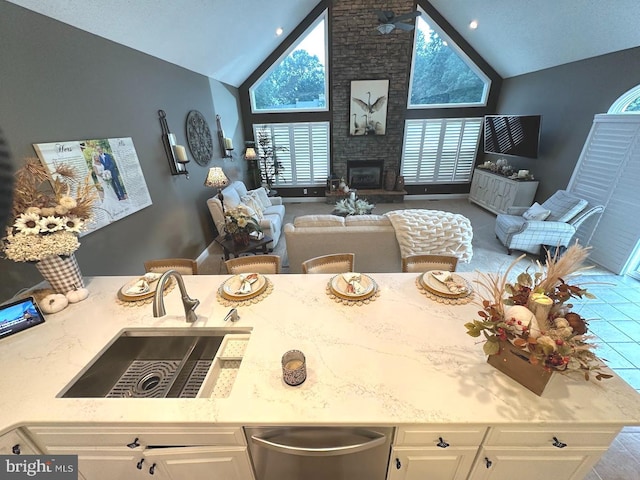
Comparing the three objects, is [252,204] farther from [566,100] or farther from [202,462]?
[566,100]

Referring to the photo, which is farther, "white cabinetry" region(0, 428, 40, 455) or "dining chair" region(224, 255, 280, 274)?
"dining chair" region(224, 255, 280, 274)

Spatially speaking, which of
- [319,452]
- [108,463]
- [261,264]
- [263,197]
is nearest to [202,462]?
[108,463]

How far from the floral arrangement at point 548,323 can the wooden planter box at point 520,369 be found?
4 cm

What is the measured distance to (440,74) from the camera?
565cm

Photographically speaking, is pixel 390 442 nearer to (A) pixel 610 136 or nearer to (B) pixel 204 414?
(B) pixel 204 414

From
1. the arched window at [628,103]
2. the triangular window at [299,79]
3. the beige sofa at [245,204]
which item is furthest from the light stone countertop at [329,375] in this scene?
the triangular window at [299,79]

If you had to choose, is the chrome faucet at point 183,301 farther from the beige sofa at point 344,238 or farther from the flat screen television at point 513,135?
the flat screen television at point 513,135

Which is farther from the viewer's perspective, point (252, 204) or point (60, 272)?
point (252, 204)

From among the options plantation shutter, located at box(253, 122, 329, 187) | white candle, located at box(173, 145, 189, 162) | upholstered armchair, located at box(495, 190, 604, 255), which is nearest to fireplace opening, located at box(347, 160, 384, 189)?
plantation shutter, located at box(253, 122, 329, 187)

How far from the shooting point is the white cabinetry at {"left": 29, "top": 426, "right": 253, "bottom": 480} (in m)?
0.96

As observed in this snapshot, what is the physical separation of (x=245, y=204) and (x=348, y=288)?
10.3 feet

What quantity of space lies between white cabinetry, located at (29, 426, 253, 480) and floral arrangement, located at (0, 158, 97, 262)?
2.70 ft

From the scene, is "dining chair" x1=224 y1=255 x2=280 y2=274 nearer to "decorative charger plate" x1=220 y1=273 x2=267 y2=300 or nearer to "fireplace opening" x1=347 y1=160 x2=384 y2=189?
"decorative charger plate" x1=220 y1=273 x2=267 y2=300

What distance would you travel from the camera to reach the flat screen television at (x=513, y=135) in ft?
14.3
